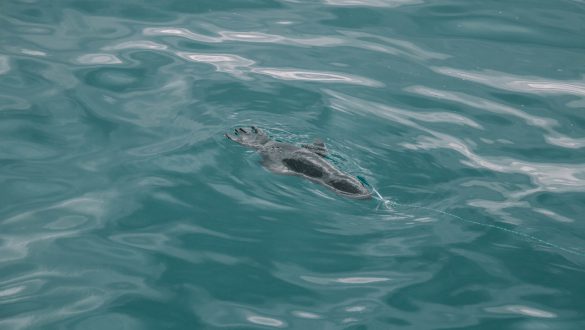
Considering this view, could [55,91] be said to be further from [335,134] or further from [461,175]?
[461,175]

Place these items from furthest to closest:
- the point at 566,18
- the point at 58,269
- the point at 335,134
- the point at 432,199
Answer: the point at 566,18 < the point at 335,134 < the point at 432,199 < the point at 58,269

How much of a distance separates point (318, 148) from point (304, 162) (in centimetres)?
47

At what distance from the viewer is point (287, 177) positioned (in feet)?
22.1

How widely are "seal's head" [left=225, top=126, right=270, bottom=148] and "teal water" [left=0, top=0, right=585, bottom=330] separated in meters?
0.13

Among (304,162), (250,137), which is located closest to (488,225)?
(304,162)

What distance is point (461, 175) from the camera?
7199mm

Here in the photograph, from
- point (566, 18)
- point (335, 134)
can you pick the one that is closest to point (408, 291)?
point (335, 134)

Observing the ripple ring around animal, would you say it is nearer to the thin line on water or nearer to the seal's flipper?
the seal's flipper

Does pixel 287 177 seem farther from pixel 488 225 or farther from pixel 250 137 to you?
pixel 488 225

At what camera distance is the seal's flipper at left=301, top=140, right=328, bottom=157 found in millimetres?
7032

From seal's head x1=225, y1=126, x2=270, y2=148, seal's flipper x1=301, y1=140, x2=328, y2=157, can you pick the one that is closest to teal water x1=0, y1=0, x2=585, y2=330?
seal's head x1=225, y1=126, x2=270, y2=148

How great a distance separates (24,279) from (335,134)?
137 inches

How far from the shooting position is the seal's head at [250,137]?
23.3 feet

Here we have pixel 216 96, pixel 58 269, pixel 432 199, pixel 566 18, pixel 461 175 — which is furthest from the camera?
pixel 566 18
